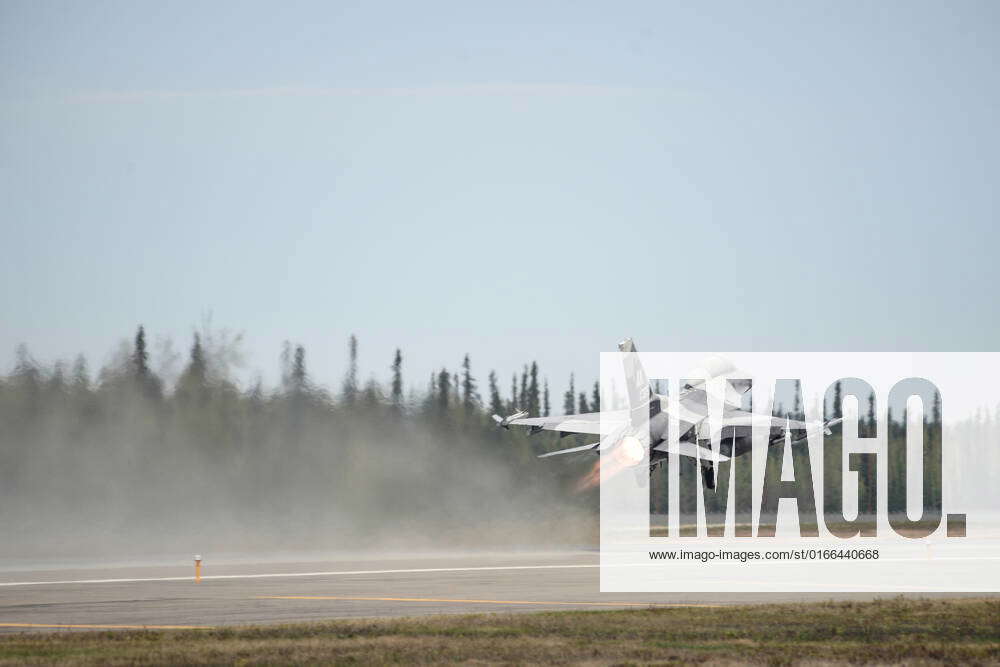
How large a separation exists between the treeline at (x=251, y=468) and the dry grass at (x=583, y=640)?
32865 millimetres

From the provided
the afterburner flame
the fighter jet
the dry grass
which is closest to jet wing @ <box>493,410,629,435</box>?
the fighter jet

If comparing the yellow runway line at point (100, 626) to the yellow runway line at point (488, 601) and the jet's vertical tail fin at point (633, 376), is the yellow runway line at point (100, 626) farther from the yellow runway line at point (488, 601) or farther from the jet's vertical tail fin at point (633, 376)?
the jet's vertical tail fin at point (633, 376)

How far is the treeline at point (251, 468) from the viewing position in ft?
192

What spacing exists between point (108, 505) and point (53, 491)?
314 centimetres

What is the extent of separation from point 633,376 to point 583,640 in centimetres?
2751

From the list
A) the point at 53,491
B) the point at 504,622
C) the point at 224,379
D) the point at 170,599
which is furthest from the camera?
the point at 224,379

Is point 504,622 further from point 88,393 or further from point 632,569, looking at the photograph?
point 88,393

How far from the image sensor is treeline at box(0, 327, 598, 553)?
5850 cm

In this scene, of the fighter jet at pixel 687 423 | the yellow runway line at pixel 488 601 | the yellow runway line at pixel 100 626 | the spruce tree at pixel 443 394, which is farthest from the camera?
the spruce tree at pixel 443 394

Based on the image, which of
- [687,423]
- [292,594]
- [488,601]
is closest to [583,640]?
[488,601]

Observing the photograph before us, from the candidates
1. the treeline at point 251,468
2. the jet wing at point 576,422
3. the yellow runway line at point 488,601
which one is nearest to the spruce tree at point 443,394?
the treeline at point 251,468

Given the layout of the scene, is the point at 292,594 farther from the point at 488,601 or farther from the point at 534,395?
the point at 534,395

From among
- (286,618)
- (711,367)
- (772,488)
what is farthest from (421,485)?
(772,488)

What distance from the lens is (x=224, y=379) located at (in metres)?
64.1
